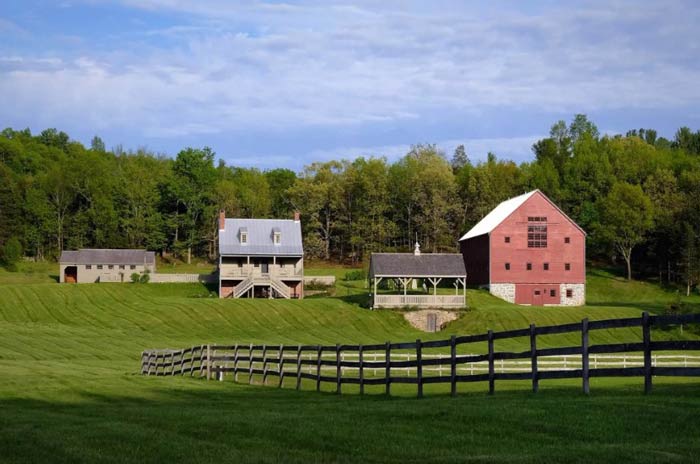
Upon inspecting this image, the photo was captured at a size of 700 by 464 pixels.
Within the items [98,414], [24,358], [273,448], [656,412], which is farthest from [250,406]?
[24,358]

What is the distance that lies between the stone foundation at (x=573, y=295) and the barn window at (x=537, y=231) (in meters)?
4.08

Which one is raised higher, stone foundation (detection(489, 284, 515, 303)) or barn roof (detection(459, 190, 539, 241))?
barn roof (detection(459, 190, 539, 241))

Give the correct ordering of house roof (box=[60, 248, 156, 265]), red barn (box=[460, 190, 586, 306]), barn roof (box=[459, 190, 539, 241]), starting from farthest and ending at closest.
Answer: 1. house roof (box=[60, 248, 156, 265])
2. barn roof (box=[459, 190, 539, 241])
3. red barn (box=[460, 190, 586, 306])

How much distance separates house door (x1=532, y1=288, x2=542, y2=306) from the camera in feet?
260

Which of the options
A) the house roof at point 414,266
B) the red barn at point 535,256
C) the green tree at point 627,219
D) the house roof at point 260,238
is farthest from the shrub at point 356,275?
the green tree at point 627,219

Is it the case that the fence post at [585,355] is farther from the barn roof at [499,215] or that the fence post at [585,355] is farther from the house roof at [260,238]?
the barn roof at [499,215]

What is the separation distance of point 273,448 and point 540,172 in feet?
360

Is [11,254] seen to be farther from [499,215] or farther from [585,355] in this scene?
[585,355]

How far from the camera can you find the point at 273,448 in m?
11.4

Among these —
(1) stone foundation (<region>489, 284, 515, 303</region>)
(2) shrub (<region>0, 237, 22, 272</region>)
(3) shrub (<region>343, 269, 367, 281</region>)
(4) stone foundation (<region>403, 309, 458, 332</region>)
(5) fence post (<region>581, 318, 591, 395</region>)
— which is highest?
(5) fence post (<region>581, 318, 591, 395</region>)

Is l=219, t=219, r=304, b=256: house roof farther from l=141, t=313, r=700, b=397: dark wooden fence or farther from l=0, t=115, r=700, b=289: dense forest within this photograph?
l=141, t=313, r=700, b=397: dark wooden fence

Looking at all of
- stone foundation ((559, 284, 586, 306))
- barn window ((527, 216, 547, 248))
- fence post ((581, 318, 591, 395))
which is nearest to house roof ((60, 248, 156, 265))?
barn window ((527, 216, 547, 248))

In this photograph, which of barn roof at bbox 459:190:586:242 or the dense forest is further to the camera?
the dense forest

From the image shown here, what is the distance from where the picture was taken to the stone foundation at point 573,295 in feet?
261
